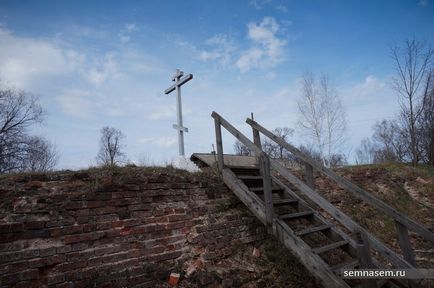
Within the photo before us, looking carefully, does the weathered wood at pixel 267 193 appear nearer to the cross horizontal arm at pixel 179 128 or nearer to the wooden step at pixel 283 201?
A: the wooden step at pixel 283 201

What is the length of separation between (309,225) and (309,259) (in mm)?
2029

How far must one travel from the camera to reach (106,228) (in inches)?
133

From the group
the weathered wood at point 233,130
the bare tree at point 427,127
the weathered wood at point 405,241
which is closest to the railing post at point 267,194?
the weathered wood at point 233,130

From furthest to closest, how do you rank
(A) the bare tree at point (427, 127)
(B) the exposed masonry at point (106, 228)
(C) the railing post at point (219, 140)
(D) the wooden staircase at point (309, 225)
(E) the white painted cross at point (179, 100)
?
1. (A) the bare tree at point (427, 127)
2. (E) the white painted cross at point (179, 100)
3. (C) the railing post at point (219, 140)
4. (D) the wooden staircase at point (309, 225)
5. (B) the exposed masonry at point (106, 228)

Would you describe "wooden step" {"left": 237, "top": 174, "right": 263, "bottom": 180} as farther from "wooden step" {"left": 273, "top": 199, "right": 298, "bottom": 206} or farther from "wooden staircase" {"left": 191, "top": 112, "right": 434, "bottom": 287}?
"wooden step" {"left": 273, "top": 199, "right": 298, "bottom": 206}

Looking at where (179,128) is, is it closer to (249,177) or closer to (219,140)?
(219,140)

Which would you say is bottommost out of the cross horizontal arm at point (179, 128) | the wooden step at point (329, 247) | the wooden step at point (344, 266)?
the wooden step at point (344, 266)

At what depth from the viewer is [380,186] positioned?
8.25 metres

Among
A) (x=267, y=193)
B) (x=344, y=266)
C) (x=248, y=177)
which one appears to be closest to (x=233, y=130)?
(x=248, y=177)

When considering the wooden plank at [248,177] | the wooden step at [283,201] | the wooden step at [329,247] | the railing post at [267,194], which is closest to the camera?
the wooden step at [329,247]

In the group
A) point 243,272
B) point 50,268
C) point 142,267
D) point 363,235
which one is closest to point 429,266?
point 363,235

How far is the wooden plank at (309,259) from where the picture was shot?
3.38m

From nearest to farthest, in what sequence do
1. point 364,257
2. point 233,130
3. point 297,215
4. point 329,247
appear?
1. point 364,257
2. point 329,247
3. point 297,215
4. point 233,130

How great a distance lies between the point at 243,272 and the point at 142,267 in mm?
1423
